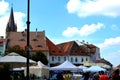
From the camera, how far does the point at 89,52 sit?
143 meters

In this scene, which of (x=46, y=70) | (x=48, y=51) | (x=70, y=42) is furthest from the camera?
(x=70, y=42)

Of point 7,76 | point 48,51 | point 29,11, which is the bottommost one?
point 7,76

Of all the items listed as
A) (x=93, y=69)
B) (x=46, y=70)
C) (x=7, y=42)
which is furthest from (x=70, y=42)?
(x=46, y=70)

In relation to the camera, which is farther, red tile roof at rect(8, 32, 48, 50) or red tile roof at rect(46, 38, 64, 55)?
red tile roof at rect(46, 38, 64, 55)

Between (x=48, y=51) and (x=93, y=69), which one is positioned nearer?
(x=93, y=69)

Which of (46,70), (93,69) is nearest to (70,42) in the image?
(93,69)

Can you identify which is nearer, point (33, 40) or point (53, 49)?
point (33, 40)

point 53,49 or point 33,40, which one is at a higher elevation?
point 33,40

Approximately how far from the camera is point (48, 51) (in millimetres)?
125938

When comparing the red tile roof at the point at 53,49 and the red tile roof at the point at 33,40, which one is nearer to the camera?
the red tile roof at the point at 33,40

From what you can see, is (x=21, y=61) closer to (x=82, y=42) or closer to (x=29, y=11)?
(x=29, y=11)

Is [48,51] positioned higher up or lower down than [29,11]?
higher up

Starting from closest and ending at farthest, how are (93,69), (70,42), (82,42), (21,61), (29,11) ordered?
A: (29,11)
(21,61)
(93,69)
(70,42)
(82,42)

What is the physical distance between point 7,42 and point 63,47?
21.7 metres
